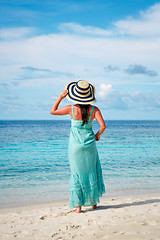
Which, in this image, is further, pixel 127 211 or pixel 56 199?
pixel 56 199

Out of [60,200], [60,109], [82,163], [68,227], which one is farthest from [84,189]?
[60,200]

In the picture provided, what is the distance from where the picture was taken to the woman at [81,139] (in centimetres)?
414

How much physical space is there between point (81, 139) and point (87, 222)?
123 cm

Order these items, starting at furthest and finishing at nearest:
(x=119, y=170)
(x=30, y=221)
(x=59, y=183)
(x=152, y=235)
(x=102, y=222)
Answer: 1. (x=119, y=170)
2. (x=59, y=183)
3. (x=30, y=221)
4. (x=102, y=222)
5. (x=152, y=235)

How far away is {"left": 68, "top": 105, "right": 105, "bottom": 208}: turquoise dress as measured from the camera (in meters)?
4.18

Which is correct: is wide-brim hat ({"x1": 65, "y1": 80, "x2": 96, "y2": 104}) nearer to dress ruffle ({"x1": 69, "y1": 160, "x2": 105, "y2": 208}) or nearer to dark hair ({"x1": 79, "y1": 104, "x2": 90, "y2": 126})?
dark hair ({"x1": 79, "y1": 104, "x2": 90, "y2": 126})

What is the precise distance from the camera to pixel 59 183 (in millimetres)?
7062

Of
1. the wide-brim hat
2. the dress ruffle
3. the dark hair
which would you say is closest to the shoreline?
the dress ruffle

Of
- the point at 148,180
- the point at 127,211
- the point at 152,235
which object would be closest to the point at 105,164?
the point at 148,180

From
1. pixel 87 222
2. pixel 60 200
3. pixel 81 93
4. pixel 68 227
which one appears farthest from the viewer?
pixel 60 200

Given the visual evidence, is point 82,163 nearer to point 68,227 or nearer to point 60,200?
point 68,227

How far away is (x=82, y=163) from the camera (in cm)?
420

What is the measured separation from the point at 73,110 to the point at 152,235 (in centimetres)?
207

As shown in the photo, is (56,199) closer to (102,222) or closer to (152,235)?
(102,222)
